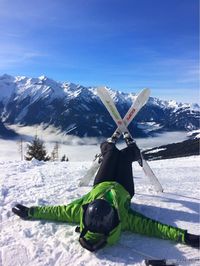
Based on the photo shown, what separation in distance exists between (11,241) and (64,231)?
112 centimetres

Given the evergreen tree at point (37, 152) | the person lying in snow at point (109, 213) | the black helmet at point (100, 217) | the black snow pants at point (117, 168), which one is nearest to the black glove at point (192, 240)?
the person lying in snow at point (109, 213)

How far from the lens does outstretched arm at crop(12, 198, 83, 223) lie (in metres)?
8.40

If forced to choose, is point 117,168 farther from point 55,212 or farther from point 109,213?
point 109,213

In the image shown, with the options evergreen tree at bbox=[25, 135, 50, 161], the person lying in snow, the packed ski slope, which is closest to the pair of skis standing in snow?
the person lying in snow

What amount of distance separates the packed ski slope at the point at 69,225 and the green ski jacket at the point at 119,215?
16 centimetres

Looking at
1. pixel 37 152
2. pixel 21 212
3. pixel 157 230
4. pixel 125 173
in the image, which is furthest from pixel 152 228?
pixel 37 152

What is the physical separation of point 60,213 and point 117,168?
182 cm

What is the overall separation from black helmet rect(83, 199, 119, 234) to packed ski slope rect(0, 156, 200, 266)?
1.61 feet

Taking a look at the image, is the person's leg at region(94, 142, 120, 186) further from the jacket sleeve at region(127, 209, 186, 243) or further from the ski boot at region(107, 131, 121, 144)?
the jacket sleeve at region(127, 209, 186, 243)

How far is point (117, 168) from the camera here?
934 cm

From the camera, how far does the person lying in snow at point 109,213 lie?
23.3ft

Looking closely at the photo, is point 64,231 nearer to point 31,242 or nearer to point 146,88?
point 31,242

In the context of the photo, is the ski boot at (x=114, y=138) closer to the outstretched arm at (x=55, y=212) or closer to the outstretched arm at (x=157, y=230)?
the outstretched arm at (x=55, y=212)

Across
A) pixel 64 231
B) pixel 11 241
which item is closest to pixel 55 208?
pixel 64 231
